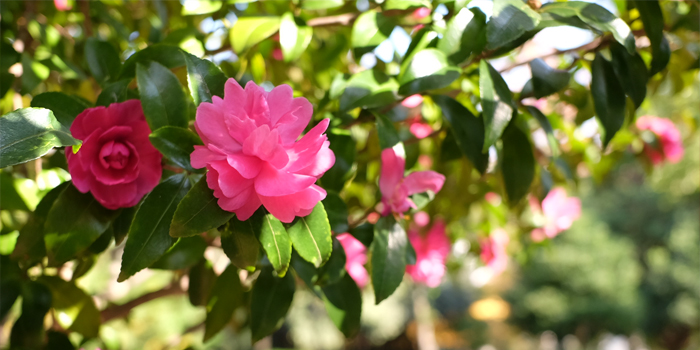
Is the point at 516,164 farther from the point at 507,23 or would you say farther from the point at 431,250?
the point at 431,250

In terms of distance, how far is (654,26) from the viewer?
1.63 ft

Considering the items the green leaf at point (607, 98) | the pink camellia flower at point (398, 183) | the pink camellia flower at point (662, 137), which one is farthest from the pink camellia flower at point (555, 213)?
the pink camellia flower at point (398, 183)

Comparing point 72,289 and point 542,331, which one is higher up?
point 72,289

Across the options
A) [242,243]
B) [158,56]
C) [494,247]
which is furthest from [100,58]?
[494,247]

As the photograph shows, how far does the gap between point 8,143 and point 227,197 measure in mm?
149

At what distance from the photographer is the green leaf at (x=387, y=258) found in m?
0.42

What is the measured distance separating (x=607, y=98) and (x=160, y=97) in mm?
489

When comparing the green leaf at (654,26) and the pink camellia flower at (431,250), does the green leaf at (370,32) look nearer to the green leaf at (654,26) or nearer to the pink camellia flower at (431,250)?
the green leaf at (654,26)

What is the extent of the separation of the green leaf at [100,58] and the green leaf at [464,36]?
40 cm

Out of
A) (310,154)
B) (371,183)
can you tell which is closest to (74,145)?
(310,154)

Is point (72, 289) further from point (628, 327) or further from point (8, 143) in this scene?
point (628, 327)

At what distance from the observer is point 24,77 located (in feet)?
1.89

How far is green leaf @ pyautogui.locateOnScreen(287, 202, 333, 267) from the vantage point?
1.18 feet

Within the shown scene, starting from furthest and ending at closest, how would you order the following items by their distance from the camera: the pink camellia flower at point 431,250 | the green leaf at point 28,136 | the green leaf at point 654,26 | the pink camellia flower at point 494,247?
the pink camellia flower at point 494,247, the pink camellia flower at point 431,250, the green leaf at point 654,26, the green leaf at point 28,136
